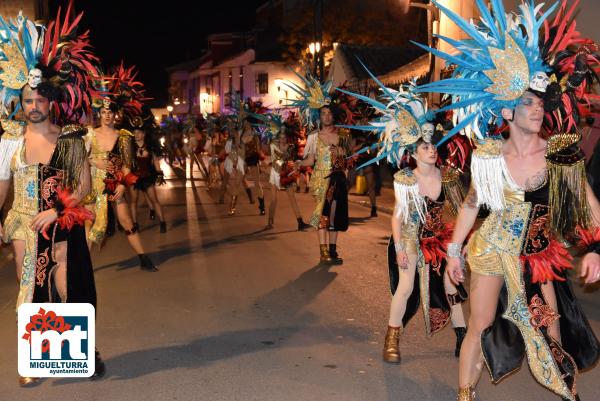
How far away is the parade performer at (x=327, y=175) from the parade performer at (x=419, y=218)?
393 centimetres

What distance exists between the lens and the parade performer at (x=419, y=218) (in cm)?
561

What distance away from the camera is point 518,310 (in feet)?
14.0

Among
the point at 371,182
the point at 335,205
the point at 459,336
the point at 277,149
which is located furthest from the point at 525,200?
the point at 371,182

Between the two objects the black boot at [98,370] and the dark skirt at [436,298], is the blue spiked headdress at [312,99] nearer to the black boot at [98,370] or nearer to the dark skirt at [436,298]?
the dark skirt at [436,298]

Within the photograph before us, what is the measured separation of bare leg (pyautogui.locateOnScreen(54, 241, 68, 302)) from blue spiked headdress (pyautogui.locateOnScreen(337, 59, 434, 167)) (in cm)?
230

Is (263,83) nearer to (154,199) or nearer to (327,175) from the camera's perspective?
(154,199)

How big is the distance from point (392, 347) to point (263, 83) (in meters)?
50.1

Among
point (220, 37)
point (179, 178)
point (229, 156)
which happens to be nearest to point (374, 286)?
point (229, 156)

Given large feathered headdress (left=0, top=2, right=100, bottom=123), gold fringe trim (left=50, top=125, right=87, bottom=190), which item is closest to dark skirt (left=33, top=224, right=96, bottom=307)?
gold fringe trim (left=50, top=125, right=87, bottom=190)

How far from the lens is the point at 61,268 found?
5.30 meters

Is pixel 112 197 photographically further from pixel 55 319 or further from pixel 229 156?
pixel 229 156

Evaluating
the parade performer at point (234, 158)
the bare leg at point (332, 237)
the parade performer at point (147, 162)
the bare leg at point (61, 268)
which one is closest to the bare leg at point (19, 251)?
the bare leg at point (61, 268)

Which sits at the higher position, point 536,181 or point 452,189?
point 536,181

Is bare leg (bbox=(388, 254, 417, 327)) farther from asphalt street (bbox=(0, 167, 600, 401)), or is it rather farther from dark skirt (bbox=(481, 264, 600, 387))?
dark skirt (bbox=(481, 264, 600, 387))
